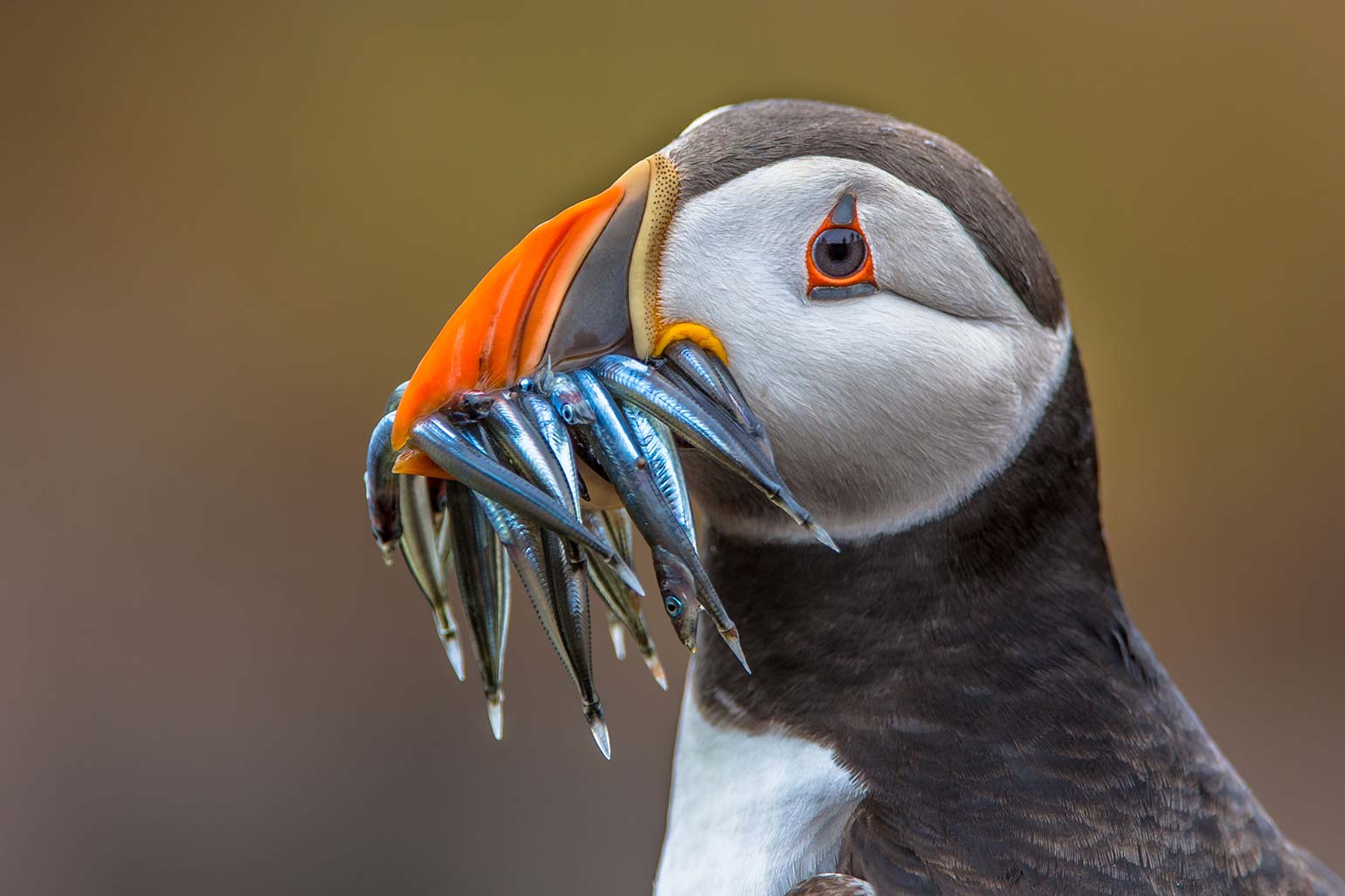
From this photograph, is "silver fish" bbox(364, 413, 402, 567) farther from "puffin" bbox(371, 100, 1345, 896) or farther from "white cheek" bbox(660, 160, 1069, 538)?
"white cheek" bbox(660, 160, 1069, 538)

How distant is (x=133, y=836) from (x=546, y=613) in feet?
12.1

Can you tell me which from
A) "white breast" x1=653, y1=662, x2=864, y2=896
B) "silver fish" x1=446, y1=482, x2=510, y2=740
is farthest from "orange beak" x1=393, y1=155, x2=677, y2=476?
"white breast" x1=653, y1=662, x2=864, y2=896

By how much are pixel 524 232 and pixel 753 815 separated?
16.3ft

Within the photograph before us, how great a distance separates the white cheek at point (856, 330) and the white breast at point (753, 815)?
0.42 meters

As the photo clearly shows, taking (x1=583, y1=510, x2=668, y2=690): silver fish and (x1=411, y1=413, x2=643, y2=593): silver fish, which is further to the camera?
(x1=583, y1=510, x2=668, y2=690): silver fish

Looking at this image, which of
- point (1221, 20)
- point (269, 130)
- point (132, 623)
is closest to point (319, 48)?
point (269, 130)

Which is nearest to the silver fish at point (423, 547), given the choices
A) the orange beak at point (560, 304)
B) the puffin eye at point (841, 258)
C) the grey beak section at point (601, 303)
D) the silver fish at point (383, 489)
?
the silver fish at point (383, 489)

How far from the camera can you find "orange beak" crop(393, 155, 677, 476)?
5.92 ft

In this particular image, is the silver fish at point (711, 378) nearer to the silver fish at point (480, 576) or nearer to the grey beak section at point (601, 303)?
the grey beak section at point (601, 303)

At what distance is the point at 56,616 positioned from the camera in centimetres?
549

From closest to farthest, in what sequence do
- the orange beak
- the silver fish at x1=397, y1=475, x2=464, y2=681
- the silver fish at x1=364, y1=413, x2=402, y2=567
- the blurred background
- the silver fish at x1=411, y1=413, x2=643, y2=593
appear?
1. the silver fish at x1=411, y1=413, x2=643, y2=593
2. the orange beak
3. the silver fish at x1=364, y1=413, x2=402, y2=567
4. the silver fish at x1=397, y1=475, x2=464, y2=681
5. the blurred background

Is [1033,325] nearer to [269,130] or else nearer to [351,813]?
[351,813]

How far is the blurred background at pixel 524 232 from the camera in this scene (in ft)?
20.7

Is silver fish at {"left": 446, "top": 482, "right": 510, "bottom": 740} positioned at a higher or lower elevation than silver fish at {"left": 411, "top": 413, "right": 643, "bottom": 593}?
lower
